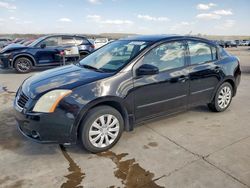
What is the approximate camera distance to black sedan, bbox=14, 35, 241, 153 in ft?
9.55

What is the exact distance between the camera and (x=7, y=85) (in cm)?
745

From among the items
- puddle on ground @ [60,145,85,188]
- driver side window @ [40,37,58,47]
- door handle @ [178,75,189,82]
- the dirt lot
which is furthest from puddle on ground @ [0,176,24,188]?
driver side window @ [40,37,58,47]

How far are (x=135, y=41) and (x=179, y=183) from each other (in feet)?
7.85

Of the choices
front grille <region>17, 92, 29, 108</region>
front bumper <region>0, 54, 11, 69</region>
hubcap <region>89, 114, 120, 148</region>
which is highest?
front bumper <region>0, 54, 11, 69</region>

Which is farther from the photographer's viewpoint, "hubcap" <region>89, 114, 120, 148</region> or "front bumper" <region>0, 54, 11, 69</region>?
"front bumper" <region>0, 54, 11, 69</region>

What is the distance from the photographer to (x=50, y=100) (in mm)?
2893

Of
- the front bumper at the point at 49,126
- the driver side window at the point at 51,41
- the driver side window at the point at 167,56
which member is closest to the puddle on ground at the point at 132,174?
the front bumper at the point at 49,126

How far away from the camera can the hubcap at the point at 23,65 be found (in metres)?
9.58

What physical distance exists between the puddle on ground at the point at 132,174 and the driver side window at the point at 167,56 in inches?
57.5

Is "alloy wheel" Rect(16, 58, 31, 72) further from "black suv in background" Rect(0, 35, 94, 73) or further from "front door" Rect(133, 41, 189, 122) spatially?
"front door" Rect(133, 41, 189, 122)

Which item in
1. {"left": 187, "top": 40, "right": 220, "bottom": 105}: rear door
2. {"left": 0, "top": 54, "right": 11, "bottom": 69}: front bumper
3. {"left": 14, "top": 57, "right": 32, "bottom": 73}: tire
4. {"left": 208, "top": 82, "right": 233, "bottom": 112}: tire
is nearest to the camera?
{"left": 187, "top": 40, "right": 220, "bottom": 105}: rear door

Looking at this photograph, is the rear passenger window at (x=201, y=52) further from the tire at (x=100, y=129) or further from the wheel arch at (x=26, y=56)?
the wheel arch at (x=26, y=56)

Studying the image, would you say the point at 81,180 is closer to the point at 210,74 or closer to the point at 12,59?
the point at 210,74

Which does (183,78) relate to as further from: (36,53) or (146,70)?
(36,53)
